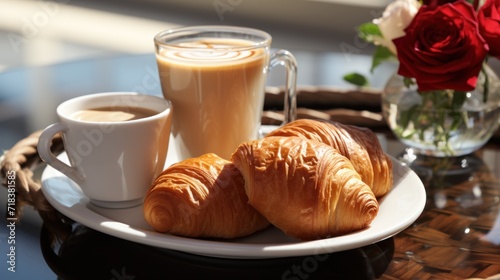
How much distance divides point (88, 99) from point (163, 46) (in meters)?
0.14

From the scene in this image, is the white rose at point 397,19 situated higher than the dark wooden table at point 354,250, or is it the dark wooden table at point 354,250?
the white rose at point 397,19

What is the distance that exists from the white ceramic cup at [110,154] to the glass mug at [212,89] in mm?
111

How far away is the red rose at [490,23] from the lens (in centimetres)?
102

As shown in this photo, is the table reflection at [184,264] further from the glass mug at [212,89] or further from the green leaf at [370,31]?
the green leaf at [370,31]

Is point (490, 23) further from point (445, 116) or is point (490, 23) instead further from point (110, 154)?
point (110, 154)

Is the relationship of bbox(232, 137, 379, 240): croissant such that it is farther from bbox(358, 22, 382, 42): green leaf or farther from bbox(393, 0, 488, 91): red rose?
bbox(358, 22, 382, 42): green leaf

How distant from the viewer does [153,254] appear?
80cm

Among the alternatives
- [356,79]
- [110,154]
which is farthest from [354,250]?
[356,79]

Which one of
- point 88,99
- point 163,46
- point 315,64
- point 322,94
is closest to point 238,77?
point 163,46

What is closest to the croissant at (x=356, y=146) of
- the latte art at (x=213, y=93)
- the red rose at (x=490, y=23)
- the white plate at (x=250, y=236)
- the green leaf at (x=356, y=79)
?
the white plate at (x=250, y=236)

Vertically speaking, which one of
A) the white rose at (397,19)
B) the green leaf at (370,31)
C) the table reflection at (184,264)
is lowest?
the table reflection at (184,264)

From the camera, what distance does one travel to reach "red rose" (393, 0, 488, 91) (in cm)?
101

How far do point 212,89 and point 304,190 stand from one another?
311 millimetres

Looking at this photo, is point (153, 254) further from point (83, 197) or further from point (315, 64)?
point (315, 64)
